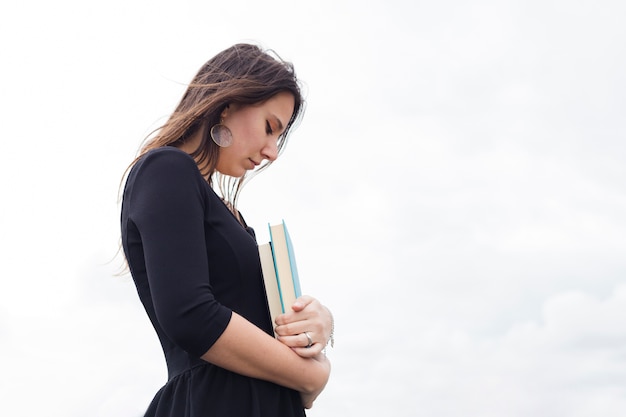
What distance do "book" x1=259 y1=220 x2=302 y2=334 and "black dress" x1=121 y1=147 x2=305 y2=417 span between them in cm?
4

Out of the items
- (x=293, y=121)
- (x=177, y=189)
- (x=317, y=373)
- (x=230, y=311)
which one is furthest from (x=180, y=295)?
(x=293, y=121)

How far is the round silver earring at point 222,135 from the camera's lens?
3.03 metres

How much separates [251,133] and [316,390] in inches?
38.9

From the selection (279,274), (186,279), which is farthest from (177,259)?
(279,274)

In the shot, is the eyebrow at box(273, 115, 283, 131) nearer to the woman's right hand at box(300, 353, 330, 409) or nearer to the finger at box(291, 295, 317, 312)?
the finger at box(291, 295, 317, 312)

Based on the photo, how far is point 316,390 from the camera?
285cm

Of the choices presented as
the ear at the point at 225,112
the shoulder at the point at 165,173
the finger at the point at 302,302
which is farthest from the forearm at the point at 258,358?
the ear at the point at 225,112

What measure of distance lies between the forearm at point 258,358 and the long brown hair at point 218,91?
2.37 ft

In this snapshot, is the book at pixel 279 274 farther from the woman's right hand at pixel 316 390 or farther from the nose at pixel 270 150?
the nose at pixel 270 150

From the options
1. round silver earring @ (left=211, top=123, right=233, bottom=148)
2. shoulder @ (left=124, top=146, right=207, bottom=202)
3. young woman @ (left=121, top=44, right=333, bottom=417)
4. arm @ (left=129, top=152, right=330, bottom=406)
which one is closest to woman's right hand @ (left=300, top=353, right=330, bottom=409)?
young woman @ (left=121, top=44, right=333, bottom=417)

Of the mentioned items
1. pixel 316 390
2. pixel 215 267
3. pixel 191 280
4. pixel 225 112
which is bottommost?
pixel 316 390

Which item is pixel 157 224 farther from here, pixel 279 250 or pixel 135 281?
pixel 279 250

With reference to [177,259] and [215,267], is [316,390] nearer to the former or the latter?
[215,267]

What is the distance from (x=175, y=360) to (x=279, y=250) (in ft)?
1.75
